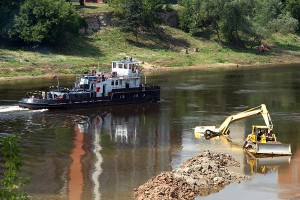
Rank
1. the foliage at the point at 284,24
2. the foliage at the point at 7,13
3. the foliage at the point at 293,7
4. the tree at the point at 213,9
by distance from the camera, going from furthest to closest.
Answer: the foliage at the point at 293,7 → the foliage at the point at 284,24 → the tree at the point at 213,9 → the foliage at the point at 7,13

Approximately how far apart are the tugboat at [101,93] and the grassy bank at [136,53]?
25.6 meters

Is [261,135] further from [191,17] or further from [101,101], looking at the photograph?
[191,17]

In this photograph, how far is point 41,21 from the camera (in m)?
108

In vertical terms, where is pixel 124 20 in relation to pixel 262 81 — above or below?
above

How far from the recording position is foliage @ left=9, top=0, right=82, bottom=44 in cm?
10650

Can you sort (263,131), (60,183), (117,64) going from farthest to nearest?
(117,64), (263,131), (60,183)

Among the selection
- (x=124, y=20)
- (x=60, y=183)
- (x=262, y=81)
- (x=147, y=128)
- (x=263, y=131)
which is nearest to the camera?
(x=60, y=183)

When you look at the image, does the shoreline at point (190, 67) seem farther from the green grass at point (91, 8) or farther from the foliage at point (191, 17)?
the green grass at point (91, 8)

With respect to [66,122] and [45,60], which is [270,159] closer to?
[66,122]

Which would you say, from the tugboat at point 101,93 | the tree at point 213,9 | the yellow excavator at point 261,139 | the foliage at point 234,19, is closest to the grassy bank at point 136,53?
the foliage at point 234,19

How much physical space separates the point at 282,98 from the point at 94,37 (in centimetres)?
4862

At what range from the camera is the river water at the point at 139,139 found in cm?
3961

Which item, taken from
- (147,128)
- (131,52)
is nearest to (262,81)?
(131,52)

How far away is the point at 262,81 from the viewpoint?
10081cm
